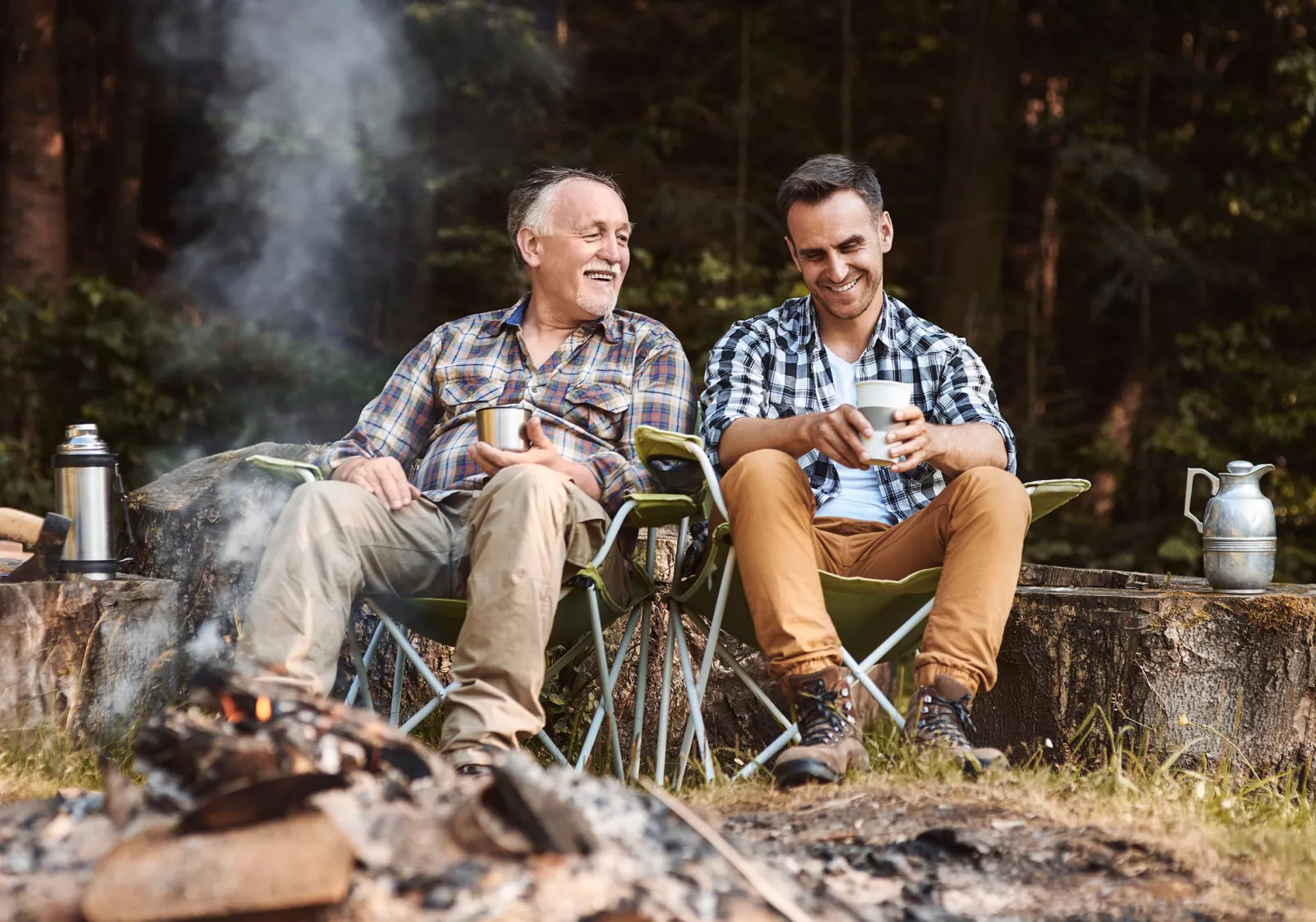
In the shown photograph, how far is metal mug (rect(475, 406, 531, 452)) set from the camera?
2574mm

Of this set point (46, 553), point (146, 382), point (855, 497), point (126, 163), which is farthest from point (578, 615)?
point (126, 163)

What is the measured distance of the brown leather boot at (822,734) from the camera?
220 cm

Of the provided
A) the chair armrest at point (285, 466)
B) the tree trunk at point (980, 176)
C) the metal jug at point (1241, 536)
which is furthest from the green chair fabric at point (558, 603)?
the tree trunk at point (980, 176)

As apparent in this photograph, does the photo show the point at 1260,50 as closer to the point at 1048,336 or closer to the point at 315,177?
the point at 1048,336

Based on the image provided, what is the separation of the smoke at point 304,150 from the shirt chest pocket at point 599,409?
3737 mm

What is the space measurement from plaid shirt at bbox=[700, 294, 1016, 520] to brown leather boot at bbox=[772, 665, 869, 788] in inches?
22.5


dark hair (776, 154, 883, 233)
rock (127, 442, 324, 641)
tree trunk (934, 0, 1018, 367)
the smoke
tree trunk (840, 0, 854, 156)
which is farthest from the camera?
tree trunk (840, 0, 854, 156)

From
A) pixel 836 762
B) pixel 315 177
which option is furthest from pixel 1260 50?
pixel 836 762

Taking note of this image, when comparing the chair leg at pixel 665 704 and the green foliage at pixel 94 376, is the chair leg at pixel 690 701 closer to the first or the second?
the chair leg at pixel 665 704

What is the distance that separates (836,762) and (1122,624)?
2.57ft

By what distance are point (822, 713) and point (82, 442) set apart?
5.65 ft

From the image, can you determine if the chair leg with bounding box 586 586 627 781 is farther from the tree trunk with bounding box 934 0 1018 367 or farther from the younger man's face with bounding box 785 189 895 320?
the tree trunk with bounding box 934 0 1018 367

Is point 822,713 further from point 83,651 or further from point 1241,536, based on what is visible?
point 83,651

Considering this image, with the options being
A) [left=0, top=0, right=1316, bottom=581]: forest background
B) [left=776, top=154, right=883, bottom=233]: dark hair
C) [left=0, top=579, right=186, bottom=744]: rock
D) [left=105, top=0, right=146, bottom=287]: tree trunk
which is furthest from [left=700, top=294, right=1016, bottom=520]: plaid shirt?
[left=105, top=0, right=146, bottom=287]: tree trunk
